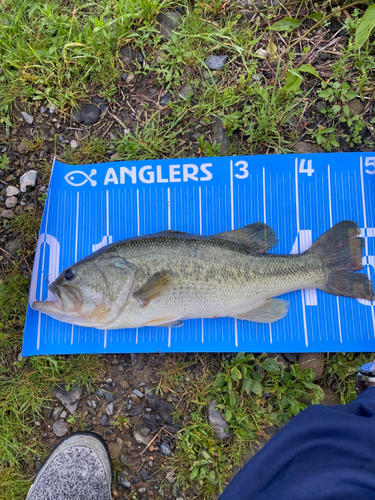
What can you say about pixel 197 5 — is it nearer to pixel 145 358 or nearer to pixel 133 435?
pixel 145 358

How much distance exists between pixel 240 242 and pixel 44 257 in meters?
2.04

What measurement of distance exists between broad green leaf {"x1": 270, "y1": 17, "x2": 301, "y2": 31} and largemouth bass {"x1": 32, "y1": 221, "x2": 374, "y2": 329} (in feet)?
7.13

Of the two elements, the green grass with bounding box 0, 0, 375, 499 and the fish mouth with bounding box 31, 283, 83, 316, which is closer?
the fish mouth with bounding box 31, 283, 83, 316

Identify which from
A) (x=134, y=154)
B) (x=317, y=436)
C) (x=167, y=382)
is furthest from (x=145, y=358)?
(x=134, y=154)

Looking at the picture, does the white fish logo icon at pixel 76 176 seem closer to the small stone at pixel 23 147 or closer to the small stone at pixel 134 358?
the small stone at pixel 23 147

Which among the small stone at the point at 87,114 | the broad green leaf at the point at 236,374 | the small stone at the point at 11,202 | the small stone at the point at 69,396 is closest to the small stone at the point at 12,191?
the small stone at the point at 11,202

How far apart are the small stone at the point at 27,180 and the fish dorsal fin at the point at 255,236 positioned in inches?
83.3

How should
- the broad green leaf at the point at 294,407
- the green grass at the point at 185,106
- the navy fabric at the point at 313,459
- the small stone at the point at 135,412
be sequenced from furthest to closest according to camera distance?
the small stone at the point at 135,412 → the green grass at the point at 185,106 → the broad green leaf at the point at 294,407 → the navy fabric at the point at 313,459

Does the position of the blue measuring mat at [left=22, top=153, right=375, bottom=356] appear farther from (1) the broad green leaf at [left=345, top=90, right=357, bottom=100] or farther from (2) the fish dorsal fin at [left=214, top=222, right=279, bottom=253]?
(1) the broad green leaf at [left=345, top=90, right=357, bottom=100]

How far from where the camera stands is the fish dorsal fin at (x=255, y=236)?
321cm

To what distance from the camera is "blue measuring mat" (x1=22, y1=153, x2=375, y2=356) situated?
331 cm

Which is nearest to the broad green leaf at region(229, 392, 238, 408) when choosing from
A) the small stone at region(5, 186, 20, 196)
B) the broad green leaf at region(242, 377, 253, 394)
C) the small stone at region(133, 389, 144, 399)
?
the broad green leaf at region(242, 377, 253, 394)

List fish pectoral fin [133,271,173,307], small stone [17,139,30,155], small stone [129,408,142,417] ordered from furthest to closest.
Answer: small stone [17,139,30,155], small stone [129,408,142,417], fish pectoral fin [133,271,173,307]

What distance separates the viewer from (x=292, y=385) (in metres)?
3.23
